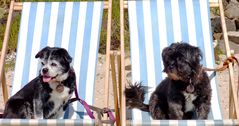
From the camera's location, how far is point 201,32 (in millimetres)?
5137

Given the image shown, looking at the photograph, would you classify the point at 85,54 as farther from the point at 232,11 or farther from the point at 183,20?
the point at 232,11

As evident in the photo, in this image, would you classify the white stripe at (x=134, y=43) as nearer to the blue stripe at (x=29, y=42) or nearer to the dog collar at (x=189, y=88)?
the dog collar at (x=189, y=88)

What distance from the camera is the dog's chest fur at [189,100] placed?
165 inches

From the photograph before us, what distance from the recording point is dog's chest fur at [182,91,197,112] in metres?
4.20

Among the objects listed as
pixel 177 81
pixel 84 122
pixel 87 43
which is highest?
pixel 87 43

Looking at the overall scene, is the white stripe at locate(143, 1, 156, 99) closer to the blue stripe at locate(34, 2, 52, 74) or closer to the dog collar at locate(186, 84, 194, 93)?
the dog collar at locate(186, 84, 194, 93)

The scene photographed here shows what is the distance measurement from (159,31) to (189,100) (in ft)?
3.69

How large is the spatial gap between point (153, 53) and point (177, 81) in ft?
2.91

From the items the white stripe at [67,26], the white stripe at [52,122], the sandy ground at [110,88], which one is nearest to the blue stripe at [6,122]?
the white stripe at [52,122]

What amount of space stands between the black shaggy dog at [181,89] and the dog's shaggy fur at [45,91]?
1.69 feet

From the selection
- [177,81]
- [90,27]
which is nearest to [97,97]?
[90,27]

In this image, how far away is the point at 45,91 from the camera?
14.3 ft

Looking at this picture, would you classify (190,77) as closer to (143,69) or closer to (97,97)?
(143,69)

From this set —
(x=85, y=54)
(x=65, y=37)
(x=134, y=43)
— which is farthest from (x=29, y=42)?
(x=134, y=43)
